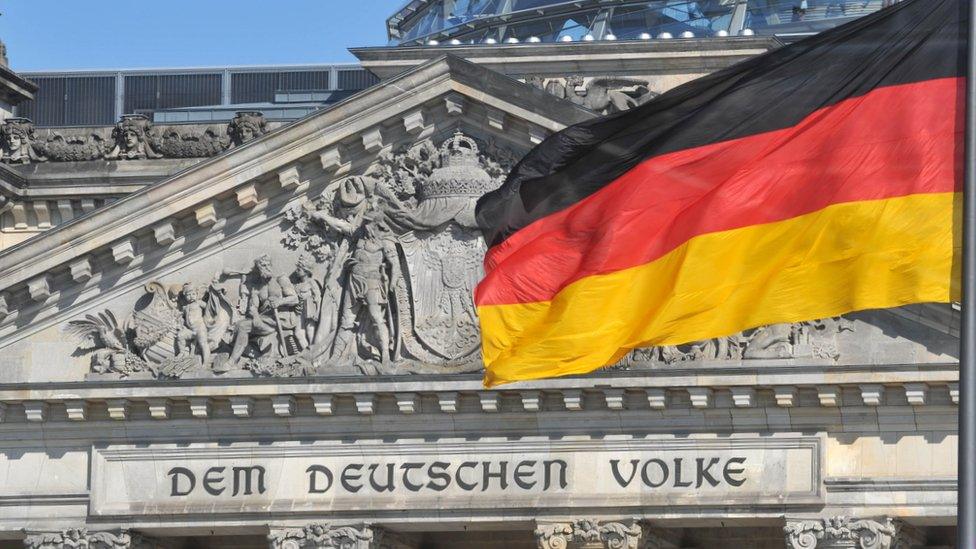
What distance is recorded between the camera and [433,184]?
43562mm

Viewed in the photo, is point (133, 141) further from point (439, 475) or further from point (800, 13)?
point (800, 13)

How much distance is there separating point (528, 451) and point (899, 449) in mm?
5616

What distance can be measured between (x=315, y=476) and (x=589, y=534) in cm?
443

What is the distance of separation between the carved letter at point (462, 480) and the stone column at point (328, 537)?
1.51 m

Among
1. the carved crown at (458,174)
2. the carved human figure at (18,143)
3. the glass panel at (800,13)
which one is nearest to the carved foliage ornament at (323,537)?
the carved crown at (458,174)

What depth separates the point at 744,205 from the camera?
2631cm

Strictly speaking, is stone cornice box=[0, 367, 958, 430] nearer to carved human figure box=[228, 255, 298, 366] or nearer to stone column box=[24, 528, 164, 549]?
carved human figure box=[228, 255, 298, 366]

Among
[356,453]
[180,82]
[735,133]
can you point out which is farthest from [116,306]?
[735,133]

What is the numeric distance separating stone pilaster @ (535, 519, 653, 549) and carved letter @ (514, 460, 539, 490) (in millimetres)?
643

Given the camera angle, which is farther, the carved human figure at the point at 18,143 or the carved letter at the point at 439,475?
the carved human figure at the point at 18,143

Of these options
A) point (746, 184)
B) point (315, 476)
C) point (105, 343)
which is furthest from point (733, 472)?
point (746, 184)

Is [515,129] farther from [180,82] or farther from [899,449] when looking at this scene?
[180,82]

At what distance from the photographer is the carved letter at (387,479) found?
43250 mm

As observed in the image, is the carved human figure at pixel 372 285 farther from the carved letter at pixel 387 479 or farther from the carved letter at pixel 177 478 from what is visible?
the carved letter at pixel 177 478
